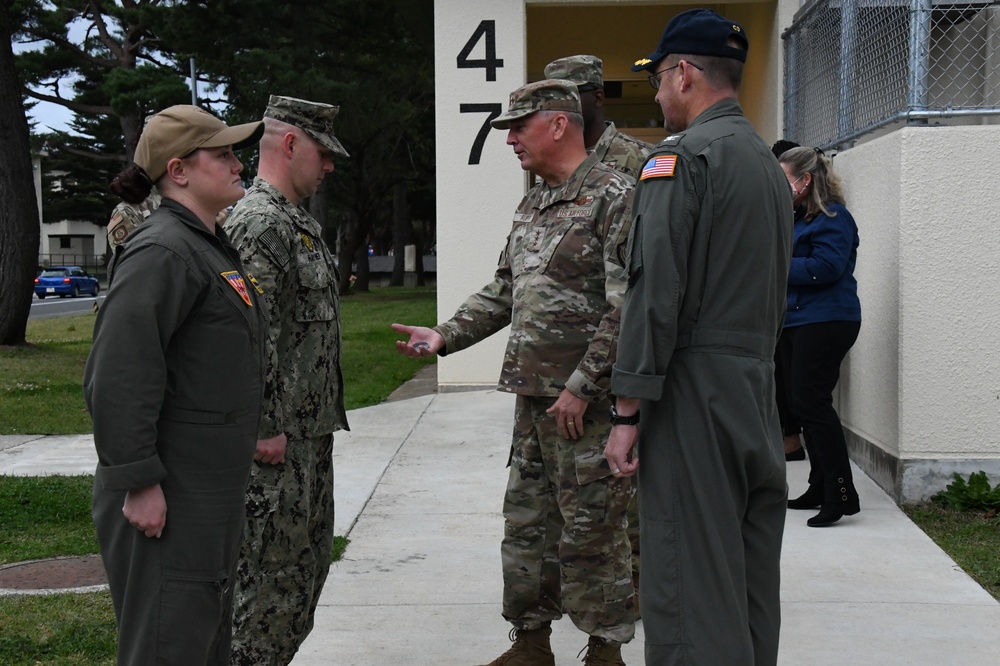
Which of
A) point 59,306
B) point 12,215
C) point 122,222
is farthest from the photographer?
point 59,306

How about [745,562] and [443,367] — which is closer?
[745,562]

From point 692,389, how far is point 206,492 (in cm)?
132

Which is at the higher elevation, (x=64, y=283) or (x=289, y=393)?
(x=64, y=283)

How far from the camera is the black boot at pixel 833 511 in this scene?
19.5ft

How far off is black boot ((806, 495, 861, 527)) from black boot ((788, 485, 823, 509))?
12.4 inches

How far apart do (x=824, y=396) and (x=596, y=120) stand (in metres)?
2.13

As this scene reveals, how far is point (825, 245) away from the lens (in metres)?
5.91

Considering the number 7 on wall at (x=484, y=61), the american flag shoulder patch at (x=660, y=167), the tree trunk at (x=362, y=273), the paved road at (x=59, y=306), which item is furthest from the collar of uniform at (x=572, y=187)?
the tree trunk at (x=362, y=273)

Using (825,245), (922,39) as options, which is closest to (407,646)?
(825,245)

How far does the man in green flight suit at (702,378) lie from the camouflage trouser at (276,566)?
3.88ft

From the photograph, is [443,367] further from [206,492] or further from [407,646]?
[206,492]

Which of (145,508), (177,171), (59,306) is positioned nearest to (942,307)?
(177,171)

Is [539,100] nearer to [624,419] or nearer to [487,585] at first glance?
[624,419]

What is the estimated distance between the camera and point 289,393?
370cm
